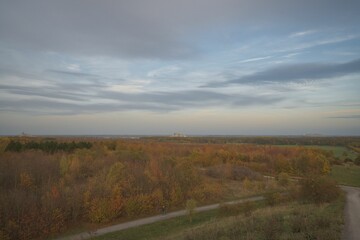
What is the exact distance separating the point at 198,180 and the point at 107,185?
41.5 ft

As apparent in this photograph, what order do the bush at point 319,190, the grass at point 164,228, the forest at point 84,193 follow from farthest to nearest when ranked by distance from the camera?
the bush at point 319,190, the forest at point 84,193, the grass at point 164,228

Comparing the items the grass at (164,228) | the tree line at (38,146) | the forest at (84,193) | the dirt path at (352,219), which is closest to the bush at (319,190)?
the forest at (84,193)

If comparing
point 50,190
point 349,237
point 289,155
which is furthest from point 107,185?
point 289,155

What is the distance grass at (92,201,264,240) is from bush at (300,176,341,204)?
6688mm

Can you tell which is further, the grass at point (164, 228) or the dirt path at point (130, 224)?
the dirt path at point (130, 224)

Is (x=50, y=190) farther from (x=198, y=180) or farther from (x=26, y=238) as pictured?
(x=198, y=180)

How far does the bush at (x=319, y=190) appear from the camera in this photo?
2836cm

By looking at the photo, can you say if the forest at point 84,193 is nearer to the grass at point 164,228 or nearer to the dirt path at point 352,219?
the grass at point 164,228

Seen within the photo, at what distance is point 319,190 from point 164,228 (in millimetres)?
16552

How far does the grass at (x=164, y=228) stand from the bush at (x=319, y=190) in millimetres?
6688

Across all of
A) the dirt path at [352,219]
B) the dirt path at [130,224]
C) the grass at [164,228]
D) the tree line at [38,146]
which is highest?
the tree line at [38,146]

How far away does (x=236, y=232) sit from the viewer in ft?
51.1

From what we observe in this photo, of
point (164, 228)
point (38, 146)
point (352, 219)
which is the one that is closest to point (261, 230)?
point (164, 228)

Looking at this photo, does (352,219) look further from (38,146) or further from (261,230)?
(38,146)
